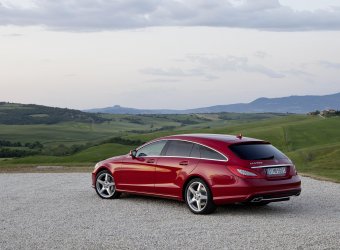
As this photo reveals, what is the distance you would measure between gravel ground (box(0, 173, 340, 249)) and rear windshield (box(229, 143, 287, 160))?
3.79 feet

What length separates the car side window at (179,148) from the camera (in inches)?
516

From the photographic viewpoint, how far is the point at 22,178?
69.4ft

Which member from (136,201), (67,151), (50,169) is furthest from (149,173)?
(67,151)

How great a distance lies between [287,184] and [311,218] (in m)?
0.99

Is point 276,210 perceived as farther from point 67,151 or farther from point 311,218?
point 67,151

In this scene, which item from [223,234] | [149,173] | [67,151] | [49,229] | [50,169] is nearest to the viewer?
[223,234]

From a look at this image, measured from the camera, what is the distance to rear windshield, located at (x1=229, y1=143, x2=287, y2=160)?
12.2 m

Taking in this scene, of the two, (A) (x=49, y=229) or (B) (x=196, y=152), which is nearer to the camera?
(A) (x=49, y=229)

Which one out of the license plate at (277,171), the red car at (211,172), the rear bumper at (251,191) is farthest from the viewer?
the license plate at (277,171)

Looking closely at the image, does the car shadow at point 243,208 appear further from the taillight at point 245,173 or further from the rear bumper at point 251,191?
the taillight at point 245,173

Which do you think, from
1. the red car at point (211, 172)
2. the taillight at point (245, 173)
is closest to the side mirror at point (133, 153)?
the red car at point (211, 172)

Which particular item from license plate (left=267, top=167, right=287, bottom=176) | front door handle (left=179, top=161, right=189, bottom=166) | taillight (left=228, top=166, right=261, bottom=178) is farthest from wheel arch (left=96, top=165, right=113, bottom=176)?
license plate (left=267, top=167, right=287, bottom=176)

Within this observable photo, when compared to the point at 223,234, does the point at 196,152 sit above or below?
above

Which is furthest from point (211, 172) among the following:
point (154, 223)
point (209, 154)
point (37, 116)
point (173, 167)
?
point (37, 116)
